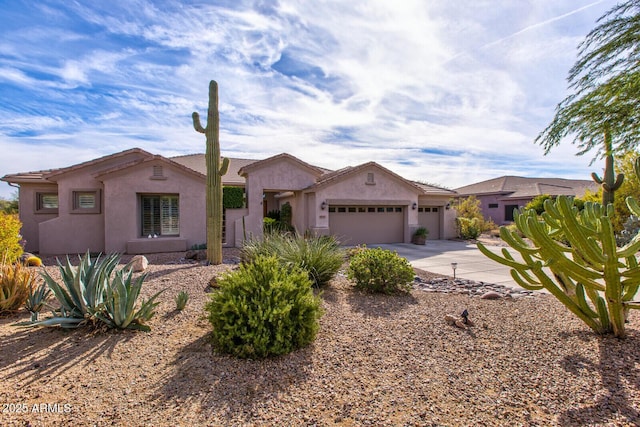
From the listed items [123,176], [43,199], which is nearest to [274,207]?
[123,176]

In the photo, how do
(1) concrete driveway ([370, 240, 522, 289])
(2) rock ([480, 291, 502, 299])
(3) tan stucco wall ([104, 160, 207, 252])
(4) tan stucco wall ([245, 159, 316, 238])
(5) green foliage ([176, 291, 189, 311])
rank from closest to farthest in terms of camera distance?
(5) green foliage ([176, 291, 189, 311])
(2) rock ([480, 291, 502, 299])
(1) concrete driveway ([370, 240, 522, 289])
(3) tan stucco wall ([104, 160, 207, 252])
(4) tan stucco wall ([245, 159, 316, 238])

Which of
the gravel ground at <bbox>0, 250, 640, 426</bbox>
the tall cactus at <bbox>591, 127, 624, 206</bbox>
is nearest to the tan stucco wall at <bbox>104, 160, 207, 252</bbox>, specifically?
the gravel ground at <bbox>0, 250, 640, 426</bbox>

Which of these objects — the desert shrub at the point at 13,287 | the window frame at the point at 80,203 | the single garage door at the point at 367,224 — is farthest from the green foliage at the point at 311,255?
the window frame at the point at 80,203

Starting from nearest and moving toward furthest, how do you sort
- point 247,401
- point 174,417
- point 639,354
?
point 174,417 < point 247,401 < point 639,354

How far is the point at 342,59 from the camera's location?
33.7 ft

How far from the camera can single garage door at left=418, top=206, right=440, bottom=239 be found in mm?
20812

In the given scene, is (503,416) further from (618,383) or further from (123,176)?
(123,176)

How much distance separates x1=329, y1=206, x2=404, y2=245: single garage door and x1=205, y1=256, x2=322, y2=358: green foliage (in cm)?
1345

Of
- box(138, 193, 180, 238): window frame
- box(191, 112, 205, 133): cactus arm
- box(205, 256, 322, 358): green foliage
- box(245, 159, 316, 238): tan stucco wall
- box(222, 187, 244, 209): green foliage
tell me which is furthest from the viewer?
box(245, 159, 316, 238): tan stucco wall

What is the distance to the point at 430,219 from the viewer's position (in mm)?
21094

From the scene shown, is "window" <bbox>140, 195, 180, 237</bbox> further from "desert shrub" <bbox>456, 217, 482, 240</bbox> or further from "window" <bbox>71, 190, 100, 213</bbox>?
"desert shrub" <bbox>456, 217, 482, 240</bbox>

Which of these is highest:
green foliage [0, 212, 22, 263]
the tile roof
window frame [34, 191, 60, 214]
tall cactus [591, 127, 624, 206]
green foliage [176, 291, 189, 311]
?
the tile roof

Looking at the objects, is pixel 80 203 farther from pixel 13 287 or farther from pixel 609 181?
pixel 609 181

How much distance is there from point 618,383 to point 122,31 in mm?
11418
